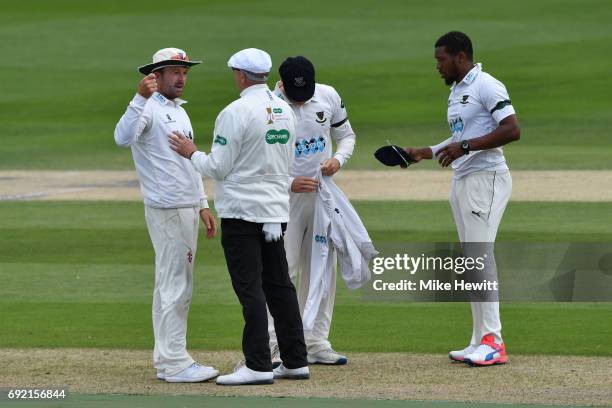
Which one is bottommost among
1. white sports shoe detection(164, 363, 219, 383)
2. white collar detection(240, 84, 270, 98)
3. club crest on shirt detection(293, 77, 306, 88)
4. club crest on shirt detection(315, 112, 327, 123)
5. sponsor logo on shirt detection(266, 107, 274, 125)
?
white sports shoe detection(164, 363, 219, 383)

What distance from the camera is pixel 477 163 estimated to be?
9562 millimetres

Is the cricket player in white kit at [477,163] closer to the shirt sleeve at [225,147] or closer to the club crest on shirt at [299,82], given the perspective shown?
the club crest on shirt at [299,82]

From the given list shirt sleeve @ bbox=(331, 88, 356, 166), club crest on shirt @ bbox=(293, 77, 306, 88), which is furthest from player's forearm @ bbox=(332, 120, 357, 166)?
club crest on shirt @ bbox=(293, 77, 306, 88)

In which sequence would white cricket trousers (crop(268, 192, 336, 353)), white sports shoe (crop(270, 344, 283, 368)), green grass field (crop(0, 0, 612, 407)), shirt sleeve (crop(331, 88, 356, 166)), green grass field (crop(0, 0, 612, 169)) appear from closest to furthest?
white sports shoe (crop(270, 344, 283, 368)) → white cricket trousers (crop(268, 192, 336, 353)) → shirt sleeve (crop(331, 88, 356, 166)) → green grass field (crop(0, 0, 612, 407)) → green grass field (crop(0, 0, 612, 169))

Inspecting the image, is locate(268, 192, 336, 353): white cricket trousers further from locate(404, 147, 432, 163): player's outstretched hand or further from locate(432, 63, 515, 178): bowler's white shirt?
locate(432, 63, 515, 178): bowler's white shirt

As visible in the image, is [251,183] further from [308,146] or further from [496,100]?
[496,100]

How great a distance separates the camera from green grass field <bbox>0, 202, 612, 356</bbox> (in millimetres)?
10562

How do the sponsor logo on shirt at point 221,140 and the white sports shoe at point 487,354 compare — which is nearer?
the sponsor logo on shirt at point 221,140

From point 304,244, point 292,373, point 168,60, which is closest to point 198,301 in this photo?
point 304,244

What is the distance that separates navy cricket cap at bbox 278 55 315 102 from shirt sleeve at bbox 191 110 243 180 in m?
0.97

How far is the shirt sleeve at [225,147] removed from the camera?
8625mm

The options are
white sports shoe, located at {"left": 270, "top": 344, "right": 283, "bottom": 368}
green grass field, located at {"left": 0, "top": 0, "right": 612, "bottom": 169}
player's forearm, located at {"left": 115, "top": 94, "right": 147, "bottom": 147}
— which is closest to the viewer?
player's forearm, located at {"left": 115, "top": 94, "right": 147, "bottom": 147}

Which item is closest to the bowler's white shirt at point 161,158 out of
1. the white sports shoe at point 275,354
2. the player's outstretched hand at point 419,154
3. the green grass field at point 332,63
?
the white sports shoe at point 275,354

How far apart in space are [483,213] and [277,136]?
1658 mm
